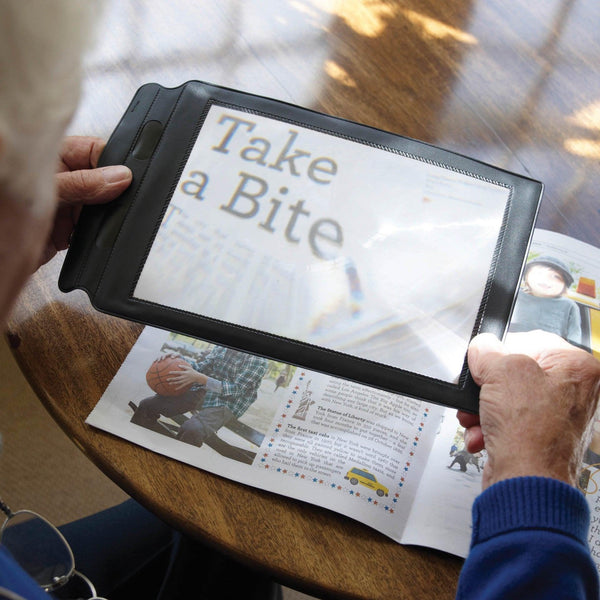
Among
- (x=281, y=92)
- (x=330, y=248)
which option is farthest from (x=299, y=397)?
(x=281, y=92)

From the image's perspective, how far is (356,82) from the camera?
3.12ft

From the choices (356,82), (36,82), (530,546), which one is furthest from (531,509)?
(356,82)

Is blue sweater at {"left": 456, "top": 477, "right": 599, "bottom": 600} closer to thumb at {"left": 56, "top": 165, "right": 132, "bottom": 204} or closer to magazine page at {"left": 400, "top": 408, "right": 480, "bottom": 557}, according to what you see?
magazine page at {"left": 400, "top": 408, "right": 480, "bottom": 557}

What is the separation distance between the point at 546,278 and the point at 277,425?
0.39 metres

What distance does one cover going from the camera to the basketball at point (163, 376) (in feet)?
2.38

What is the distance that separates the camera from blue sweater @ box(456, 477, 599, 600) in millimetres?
541

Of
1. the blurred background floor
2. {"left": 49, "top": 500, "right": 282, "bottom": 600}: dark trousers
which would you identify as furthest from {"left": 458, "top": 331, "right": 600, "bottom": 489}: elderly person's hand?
the blurred background floor

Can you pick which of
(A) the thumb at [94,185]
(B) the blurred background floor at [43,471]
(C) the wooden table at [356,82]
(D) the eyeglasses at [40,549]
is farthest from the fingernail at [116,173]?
(B) the blurred background floor at [43,471]

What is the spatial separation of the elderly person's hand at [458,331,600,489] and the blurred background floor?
3.21ft

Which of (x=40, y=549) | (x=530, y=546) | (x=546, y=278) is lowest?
(x=40, y=549)

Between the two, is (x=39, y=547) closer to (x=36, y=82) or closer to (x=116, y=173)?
(x=116, y=173)

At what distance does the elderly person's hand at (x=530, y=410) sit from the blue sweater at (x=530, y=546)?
0.03 meters

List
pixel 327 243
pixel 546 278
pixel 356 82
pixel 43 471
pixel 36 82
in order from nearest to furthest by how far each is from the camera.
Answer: pixel 36 82 → pixel 327 243 → pixel 546 278 → pixel 356 82 → pixel 43 471

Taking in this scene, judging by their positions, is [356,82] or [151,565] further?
[356,82]
